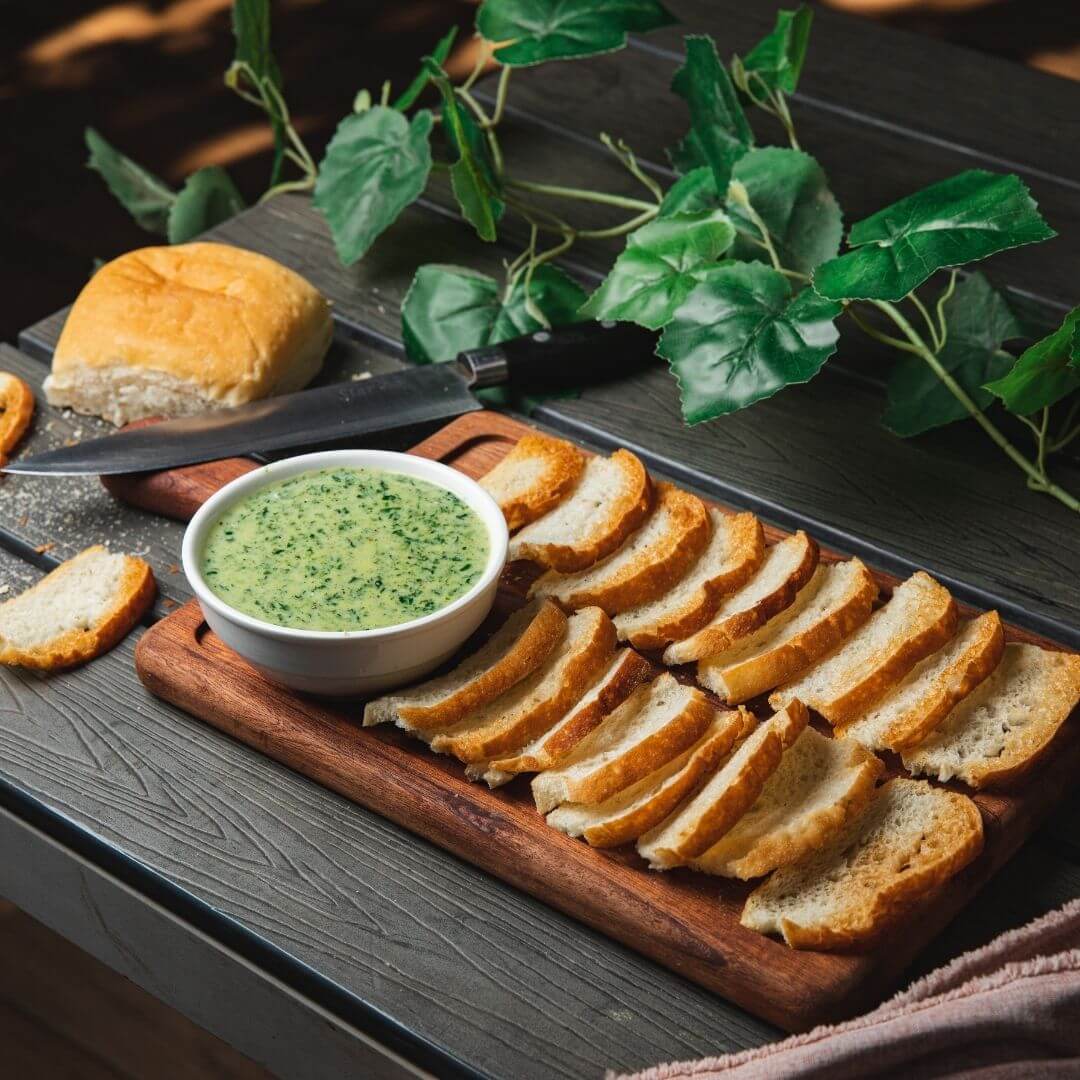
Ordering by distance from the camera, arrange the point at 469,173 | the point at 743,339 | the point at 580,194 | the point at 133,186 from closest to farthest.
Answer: the point at 743,339, the point at 469,173, the point at 580,194, the point at 133,186

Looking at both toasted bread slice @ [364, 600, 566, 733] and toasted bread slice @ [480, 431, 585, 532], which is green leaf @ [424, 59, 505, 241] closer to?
toasted bread slice @ [480, 431, 585, 532]

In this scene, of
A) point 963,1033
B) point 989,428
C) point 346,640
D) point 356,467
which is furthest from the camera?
point 989,428

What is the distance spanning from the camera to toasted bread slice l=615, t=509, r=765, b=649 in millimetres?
1941

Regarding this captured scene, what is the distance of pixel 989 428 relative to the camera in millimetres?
2359

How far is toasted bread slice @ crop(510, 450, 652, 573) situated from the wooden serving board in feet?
0.28

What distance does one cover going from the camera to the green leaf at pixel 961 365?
243 centimetres

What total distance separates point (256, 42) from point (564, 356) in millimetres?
1072

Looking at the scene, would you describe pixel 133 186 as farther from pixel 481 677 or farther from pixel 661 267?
pixel 481 677

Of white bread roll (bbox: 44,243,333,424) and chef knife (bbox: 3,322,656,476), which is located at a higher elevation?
white bread roll (bbox: 44,243,333,424)

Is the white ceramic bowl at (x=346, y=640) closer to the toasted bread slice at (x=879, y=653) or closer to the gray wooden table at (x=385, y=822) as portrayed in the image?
the gray wooden table at (x=385, y=822)

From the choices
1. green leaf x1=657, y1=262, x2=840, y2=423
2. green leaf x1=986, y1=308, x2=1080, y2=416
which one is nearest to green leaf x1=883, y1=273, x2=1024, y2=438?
green leaf x1=986, y1=308, x2=1080, y2=416

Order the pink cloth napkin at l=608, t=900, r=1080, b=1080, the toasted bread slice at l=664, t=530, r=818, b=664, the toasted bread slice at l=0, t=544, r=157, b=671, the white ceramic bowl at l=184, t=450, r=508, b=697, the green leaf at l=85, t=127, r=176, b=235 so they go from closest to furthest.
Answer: the pink cloth napkin at l=608, t=900, r=1080, b=1080 < the white ceramic bowl at l=184, t=450, r=508, b=697 < the toasted bread slice at l=664, t=530, r=818, b=664 < the toasted bread slice at l=0, t=544, r=157, b=671 < the green leaf at l=85, t=127, r=176, b=235

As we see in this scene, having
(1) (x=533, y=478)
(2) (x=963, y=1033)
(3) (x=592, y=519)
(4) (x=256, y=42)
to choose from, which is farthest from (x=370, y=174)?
(2) (x=963, y=1033)

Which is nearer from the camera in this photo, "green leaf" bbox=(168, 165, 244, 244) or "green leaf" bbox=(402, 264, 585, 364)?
"green leaf" bbox=(402, 264, 585, 364)
